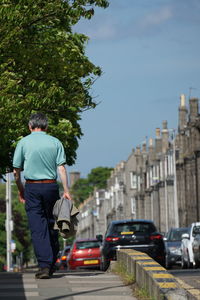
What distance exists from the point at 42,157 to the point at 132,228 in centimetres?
1298

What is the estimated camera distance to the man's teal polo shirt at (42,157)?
11.2 m

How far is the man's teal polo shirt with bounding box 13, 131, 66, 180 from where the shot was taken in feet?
36.9

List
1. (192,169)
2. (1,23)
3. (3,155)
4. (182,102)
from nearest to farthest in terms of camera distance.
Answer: (1,23)
(3,155)
(192,169)
(182,102)

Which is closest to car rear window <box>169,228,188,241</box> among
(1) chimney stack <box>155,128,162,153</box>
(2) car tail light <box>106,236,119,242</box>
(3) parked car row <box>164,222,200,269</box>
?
(3) parked car row <box>164,222,200,269</box>

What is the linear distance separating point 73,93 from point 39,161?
14.6m

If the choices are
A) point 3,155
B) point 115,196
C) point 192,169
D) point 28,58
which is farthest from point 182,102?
point 28,58

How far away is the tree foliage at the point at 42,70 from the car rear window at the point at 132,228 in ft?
11.7

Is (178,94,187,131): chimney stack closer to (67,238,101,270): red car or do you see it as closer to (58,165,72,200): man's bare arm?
(67,238,101,270): red car

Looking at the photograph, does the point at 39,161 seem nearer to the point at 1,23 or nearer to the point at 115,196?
the point at 1,23

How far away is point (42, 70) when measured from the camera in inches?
927

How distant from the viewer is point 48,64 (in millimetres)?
23203

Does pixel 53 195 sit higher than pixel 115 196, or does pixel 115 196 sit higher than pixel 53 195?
pixel 115 196

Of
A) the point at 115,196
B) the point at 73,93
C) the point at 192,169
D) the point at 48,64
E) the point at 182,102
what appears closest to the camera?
the point at 48,64

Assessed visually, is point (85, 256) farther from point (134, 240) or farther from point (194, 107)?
point (194, 107)
